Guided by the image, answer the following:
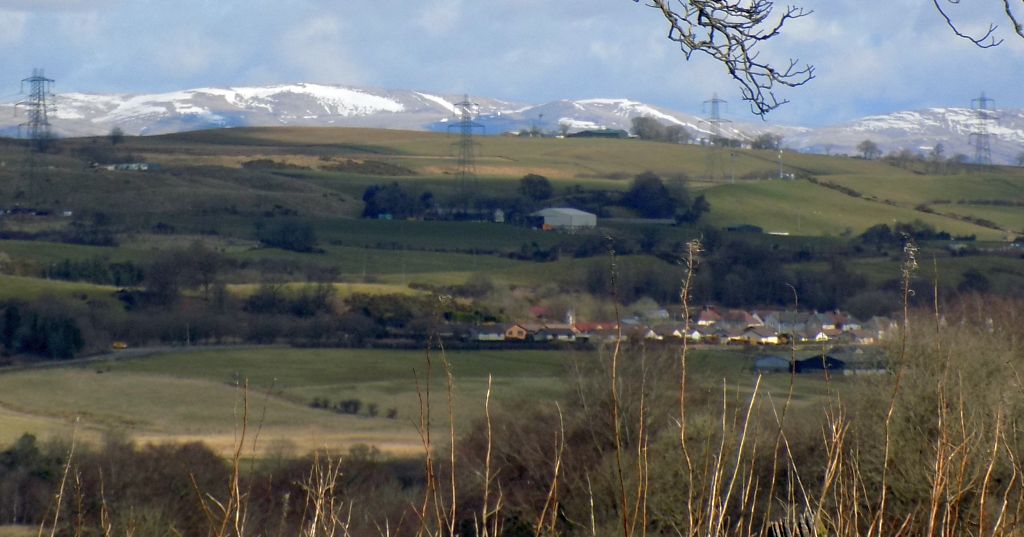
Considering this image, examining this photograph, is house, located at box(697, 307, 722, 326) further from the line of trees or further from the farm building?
the line of trees

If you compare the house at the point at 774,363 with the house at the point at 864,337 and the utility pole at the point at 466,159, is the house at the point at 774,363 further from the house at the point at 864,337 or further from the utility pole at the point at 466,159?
the utility pole at the point at 466,159

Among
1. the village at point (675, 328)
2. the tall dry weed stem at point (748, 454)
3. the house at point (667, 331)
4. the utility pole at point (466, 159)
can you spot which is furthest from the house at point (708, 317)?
the utility pole at point (466, 159)

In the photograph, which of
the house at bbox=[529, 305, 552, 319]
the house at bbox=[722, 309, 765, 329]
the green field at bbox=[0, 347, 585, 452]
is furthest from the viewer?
the house at bbox=[529, 305, 552, 319]

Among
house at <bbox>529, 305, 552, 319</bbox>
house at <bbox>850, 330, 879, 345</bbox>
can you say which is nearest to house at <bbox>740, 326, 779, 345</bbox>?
house at <bbox>850, 330, 879, 345</bbox>

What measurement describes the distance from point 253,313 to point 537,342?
9.55 metres

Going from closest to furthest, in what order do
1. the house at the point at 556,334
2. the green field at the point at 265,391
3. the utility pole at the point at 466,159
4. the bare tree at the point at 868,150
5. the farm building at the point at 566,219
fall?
1. the green field at the point at 265,391
2. the house at the point at 556,334
3. the farm building at the point at 566,219
4. the utility pole at the point at 466,159
5. the bare tree at the point at 868,150

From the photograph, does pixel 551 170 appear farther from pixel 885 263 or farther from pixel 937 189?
pixel 885 263

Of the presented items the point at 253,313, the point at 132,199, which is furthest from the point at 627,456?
the point at 132,199

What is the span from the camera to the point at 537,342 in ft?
117

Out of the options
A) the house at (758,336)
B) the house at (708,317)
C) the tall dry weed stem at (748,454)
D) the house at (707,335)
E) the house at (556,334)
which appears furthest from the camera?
the house at (708,317)

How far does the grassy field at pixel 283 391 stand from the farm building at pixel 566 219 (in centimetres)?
2272

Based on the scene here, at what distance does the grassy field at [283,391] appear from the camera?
2356 centimetres

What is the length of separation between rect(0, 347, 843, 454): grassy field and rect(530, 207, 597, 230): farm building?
2272 centimetres

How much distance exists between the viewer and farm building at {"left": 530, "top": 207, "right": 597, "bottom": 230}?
56812mm
